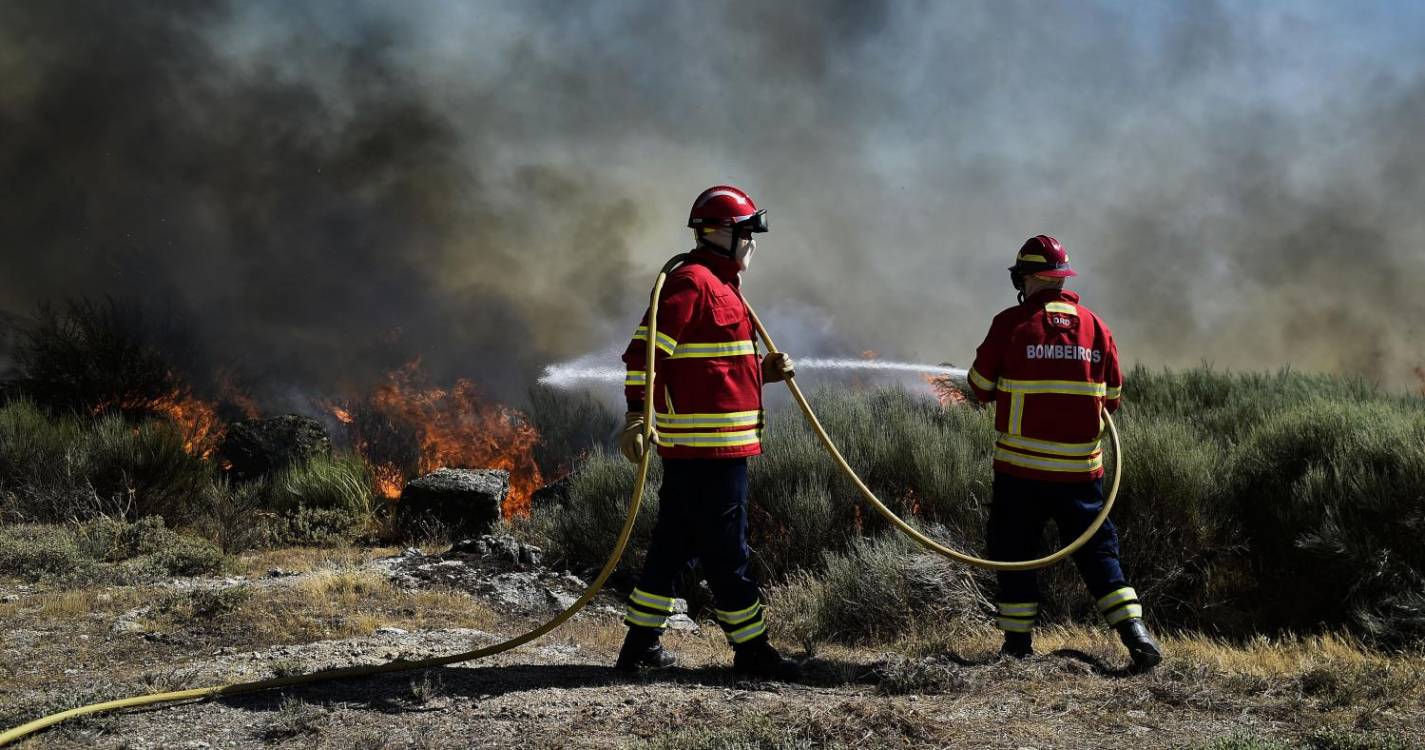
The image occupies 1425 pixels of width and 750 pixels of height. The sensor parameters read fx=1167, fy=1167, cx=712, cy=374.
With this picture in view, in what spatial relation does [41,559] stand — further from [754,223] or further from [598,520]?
[754,223]

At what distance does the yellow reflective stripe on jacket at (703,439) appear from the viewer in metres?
4.44

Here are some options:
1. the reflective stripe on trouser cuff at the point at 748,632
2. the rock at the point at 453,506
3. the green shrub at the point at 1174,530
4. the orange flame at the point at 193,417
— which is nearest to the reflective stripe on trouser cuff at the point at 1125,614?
the reflective stripe on trouser cuff at the point at 748,632

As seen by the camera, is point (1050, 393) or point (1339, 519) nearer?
point (1050, 393)

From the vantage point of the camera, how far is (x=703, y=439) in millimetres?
4438

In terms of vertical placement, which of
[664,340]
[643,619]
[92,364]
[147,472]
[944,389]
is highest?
[92,364]

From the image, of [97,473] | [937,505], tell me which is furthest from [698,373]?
[97,473]

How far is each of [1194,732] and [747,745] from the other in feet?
5.25

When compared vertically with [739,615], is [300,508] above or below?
above

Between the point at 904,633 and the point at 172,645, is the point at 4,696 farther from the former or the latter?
the point at 904,633

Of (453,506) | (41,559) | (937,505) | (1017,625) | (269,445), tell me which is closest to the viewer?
(1017,625)

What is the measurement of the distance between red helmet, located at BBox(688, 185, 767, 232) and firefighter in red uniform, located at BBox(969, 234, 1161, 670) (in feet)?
3.81

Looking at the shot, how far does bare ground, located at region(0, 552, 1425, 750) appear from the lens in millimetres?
3951

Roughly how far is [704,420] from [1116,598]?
1.93 meters

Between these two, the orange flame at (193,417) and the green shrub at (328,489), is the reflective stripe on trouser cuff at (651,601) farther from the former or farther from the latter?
the orange flame at (193,417)
